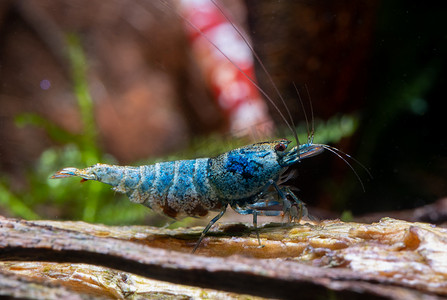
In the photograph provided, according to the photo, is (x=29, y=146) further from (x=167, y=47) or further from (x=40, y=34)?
(x=167, y=47)

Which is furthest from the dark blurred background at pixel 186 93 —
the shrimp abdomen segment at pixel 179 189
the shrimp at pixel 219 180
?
the shrimp abdomen segment at pixel 179 189

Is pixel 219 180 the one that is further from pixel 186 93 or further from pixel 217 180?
pixel 186 93

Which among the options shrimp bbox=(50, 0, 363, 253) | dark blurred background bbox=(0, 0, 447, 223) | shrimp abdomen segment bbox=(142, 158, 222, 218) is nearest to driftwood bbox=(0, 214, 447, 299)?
shrimp bbox=(50, 0, 363, 253)

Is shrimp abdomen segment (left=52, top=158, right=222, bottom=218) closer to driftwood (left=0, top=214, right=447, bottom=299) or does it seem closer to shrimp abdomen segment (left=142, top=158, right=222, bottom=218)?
shrimp abdomen segment (left=142, top=158, right=222, bottom=218)

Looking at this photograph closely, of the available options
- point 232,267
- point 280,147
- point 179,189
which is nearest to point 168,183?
point 179,189

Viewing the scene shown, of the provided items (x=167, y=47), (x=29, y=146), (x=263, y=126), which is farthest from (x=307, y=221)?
(x=29, y=146)

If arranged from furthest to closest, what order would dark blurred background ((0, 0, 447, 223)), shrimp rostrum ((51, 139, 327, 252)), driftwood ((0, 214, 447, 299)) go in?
dark blurred background ((0, 0, 447, 223)) < shrimp rostrum ((51, 139, 327, 252)) < driftwood ((0, 214, 447, 299))

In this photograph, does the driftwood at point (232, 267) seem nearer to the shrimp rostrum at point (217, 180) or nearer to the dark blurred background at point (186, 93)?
the shrimp rostrum at point (217, 180)
